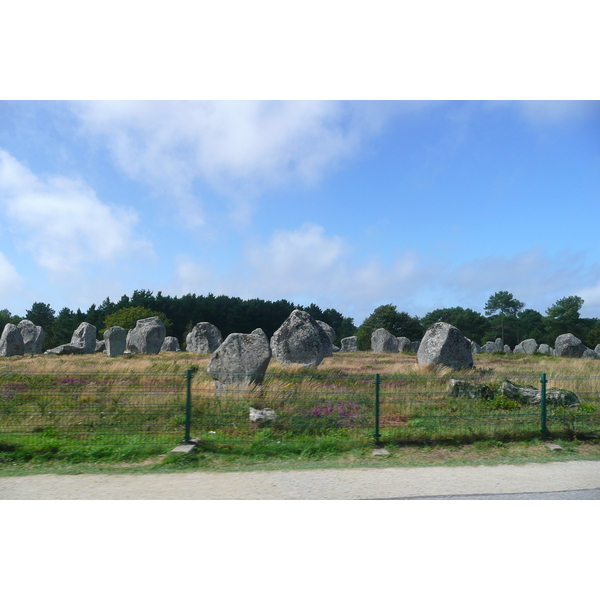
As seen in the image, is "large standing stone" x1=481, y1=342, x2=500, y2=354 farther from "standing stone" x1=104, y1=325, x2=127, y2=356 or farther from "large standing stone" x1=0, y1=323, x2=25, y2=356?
"large standing stone" x1=0, y1=323, x2=25, y2=356

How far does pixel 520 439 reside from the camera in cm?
923

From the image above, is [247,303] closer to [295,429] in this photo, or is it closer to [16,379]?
[16,379]

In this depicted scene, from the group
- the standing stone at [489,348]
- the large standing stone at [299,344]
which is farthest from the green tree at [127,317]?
the standing stone at [489,348]

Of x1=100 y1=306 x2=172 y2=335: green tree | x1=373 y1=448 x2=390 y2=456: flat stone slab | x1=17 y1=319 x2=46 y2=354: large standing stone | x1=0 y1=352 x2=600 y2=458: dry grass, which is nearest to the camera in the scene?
x1=373 y1=448 x2=390 y2=456: flat stone slab

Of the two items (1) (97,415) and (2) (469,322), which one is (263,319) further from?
(1) (97,415)

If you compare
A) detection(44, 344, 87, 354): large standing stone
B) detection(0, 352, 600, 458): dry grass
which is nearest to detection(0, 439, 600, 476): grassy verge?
detection(0, 352, 600, 458): dry grass

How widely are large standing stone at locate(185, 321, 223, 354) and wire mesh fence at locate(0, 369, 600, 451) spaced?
1068 inches

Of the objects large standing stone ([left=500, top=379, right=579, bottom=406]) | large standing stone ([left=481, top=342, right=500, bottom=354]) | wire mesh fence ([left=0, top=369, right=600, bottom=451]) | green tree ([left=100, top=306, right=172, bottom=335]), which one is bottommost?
large standing stone ([left=481, top=342, right=500, bottom=354])

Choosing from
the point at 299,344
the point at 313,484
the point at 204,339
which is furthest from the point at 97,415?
the point at 204,339

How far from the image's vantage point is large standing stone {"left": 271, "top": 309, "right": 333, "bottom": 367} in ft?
67.9

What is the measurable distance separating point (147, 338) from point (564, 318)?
68.2 meters

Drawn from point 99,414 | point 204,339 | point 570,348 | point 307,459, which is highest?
point 204,339

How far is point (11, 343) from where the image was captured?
110ft

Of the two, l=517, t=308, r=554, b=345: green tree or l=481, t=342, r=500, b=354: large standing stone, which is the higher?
l=517, t=308, r=554, b=345: green tree
